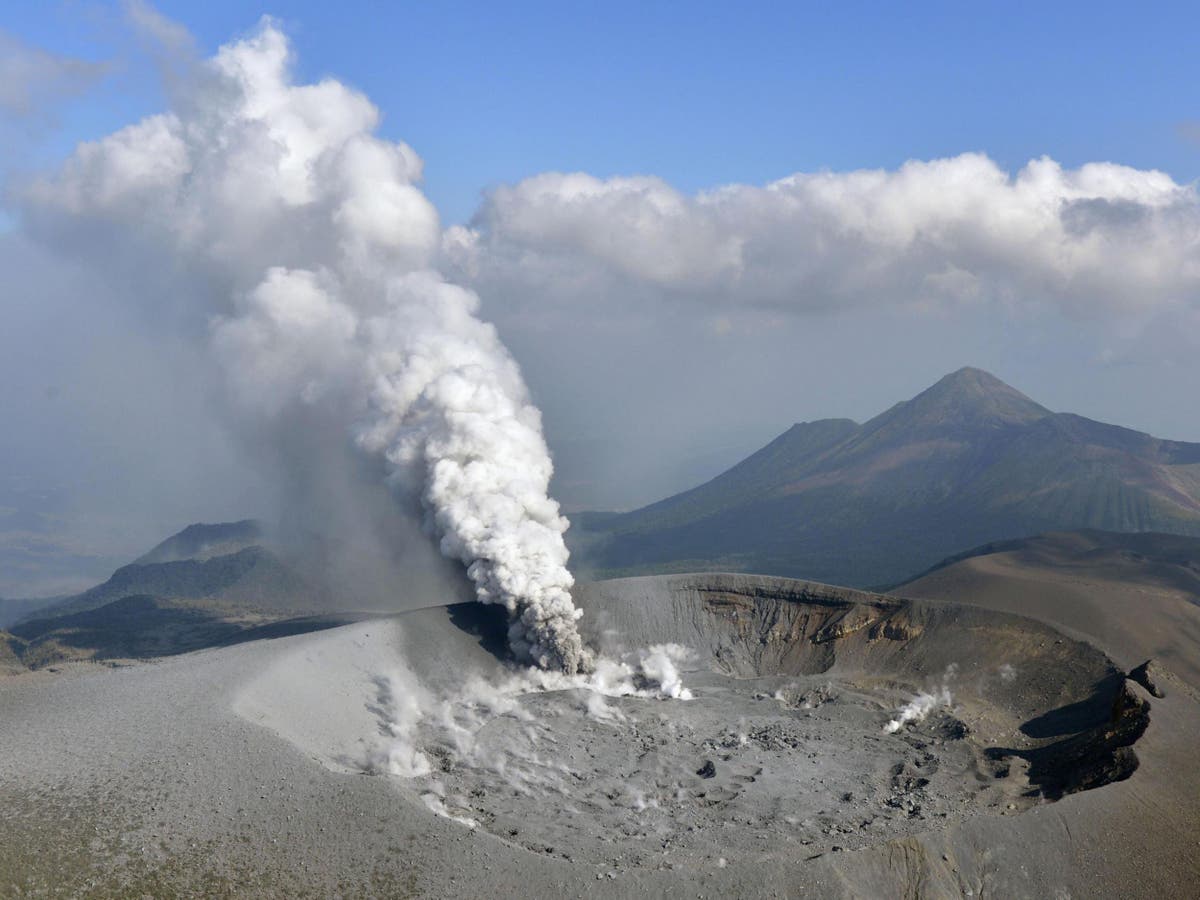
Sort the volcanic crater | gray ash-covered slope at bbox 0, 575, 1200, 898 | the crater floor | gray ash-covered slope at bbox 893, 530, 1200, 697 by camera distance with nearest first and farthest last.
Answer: gray ash-covered slope at bbox 0, 575, 1200, 898 < the crater floor < the volcanic crater < gray ash-covered slope at bbox 893, 530, 1200, 697

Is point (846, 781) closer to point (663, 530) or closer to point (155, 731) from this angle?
point (155, 731)

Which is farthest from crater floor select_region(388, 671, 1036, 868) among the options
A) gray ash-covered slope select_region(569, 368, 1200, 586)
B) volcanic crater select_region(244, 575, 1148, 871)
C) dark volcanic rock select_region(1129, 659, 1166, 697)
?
gray ash-covered slope select_region(569, 368, 1200, 586)

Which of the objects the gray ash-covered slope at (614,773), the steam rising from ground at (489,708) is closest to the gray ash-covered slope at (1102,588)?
the gray ash-covered slope at (614,773)

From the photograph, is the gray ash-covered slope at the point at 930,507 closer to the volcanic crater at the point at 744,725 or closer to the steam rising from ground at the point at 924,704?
the volcanic crater at the point at 744,725

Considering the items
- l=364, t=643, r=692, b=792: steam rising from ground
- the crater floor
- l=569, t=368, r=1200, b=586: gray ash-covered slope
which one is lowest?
the crater floor

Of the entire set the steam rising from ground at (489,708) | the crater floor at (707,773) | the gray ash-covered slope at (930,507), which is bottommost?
the crater floor at (707,773)

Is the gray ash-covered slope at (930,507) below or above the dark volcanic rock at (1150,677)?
above

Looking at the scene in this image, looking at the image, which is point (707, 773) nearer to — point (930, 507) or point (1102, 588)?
point (1102, 588)

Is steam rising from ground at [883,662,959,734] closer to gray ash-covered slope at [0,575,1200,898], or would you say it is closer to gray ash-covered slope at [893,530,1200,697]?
gray ash-covered slope at [0,575,1200,898]
